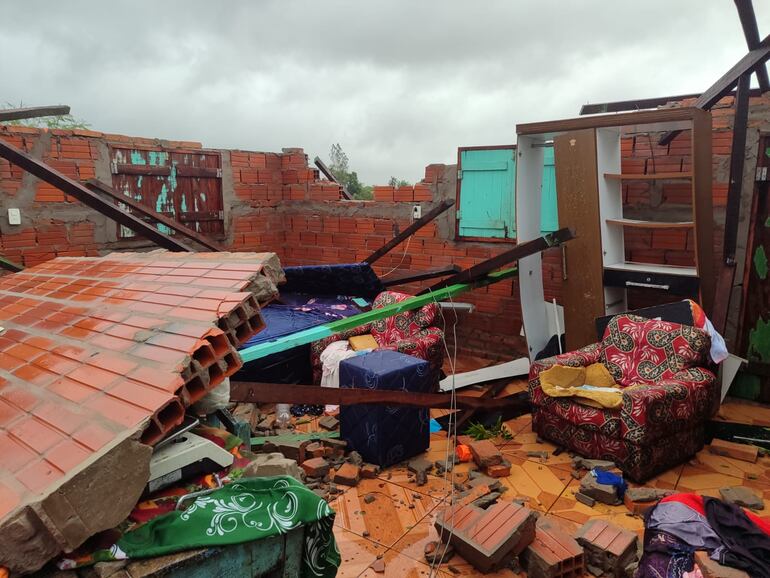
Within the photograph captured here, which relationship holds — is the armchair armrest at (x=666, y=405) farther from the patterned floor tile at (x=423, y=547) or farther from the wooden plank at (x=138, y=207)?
the wooden plank at (x=138, y=207)

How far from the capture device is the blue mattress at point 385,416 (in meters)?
3.56

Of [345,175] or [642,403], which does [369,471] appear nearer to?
[642,403]

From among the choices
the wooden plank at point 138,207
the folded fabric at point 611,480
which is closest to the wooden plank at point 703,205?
the folded fabric at point 611,480

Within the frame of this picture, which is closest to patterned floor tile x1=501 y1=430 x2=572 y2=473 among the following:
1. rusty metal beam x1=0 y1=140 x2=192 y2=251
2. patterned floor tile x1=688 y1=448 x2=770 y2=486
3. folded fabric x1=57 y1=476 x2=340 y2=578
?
patterned floor tile x1=688 y1=448 x2=770 y2=486

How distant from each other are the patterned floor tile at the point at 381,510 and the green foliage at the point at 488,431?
0.97 m

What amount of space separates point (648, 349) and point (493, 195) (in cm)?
235

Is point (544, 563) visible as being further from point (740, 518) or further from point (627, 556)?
point (740, 518)

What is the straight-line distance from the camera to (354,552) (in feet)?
9.02

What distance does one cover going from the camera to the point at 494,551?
249 centimetres

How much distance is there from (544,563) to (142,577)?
1795mm

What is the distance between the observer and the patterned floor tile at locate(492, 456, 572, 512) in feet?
10.7

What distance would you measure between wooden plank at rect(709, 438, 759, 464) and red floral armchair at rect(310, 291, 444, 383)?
218cm

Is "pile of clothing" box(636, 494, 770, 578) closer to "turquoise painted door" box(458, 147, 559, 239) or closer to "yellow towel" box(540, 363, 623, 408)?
"yellow towel" box(540, 363, 623, 408)

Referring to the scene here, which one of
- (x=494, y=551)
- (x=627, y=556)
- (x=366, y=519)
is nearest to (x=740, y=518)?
(x=627, y=556)
